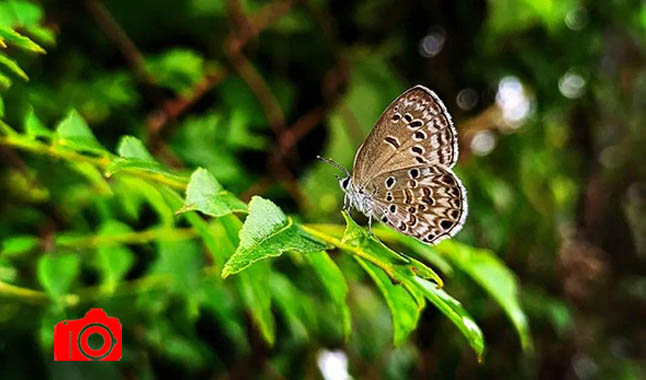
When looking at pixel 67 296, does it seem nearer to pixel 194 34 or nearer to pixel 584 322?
pixel 194 34

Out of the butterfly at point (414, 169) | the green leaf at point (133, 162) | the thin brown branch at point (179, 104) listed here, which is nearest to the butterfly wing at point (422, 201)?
the butterfly at point (414, 169)

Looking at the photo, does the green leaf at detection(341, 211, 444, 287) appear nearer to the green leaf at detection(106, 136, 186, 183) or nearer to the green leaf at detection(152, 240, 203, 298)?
the green leaf at detection(106, 136, 186, 183)

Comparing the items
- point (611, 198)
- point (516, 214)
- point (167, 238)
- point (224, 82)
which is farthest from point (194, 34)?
point (611, 198)

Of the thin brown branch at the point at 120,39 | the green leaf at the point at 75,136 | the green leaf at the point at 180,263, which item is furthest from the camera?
the thin brown branch at the point at 120,39

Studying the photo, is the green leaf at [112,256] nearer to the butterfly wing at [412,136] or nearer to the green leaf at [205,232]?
the green leaf at [205,232]

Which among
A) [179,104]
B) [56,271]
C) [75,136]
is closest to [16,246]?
[56,271]

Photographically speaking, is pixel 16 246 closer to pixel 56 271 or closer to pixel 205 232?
pixel 56 271
